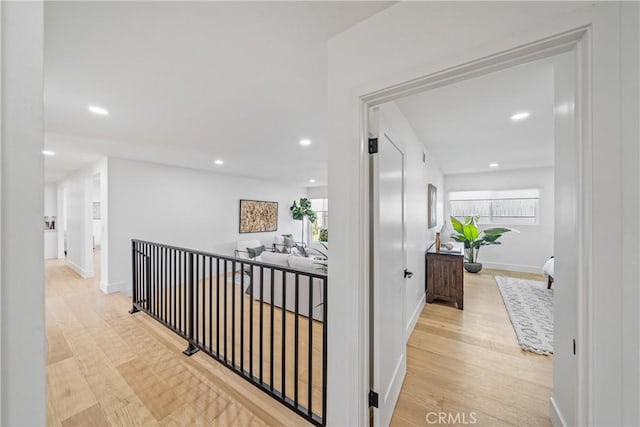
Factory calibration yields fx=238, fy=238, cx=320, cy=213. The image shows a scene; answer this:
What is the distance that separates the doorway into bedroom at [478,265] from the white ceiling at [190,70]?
24.9 inches

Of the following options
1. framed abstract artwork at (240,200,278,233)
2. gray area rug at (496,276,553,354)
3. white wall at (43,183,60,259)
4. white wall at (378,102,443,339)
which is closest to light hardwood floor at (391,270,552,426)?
gray area rug at (496,276,553,354)

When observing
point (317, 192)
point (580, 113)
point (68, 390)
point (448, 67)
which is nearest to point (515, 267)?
point (317, 192)

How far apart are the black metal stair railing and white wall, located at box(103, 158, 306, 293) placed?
48.2 inches

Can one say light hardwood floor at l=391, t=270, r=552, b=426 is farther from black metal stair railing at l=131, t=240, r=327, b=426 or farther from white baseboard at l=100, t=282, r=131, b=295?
white baseboard at l=100, t=282, r=131, b=295

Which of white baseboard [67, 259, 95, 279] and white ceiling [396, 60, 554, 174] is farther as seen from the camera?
white baseboard [67, 259, 95, 279]

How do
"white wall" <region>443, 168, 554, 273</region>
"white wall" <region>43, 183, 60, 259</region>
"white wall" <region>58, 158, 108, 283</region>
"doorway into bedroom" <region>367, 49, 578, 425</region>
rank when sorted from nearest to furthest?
"doorway into bedroom" <region>367, 49, 578, 425</region> → "white wall" <region>58, 158, 108, 283</region> → "white wall" <region>443, 168, 554, 273</region> → "white wall" <region>43, 183, 60, 259</region>

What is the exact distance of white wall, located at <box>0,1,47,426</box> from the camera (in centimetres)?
41

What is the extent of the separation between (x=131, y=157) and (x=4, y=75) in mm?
4655

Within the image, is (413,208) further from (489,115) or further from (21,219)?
(21,219)

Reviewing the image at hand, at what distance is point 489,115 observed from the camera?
8.01ft

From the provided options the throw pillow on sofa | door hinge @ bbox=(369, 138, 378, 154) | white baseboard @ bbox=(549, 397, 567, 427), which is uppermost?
door hinge @ bbox=(369, 138, 378, 154)

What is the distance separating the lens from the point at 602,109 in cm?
76

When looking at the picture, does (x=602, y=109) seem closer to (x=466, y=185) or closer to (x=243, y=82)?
(x=243, y=82)

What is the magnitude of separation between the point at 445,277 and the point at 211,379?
3.26 meters
